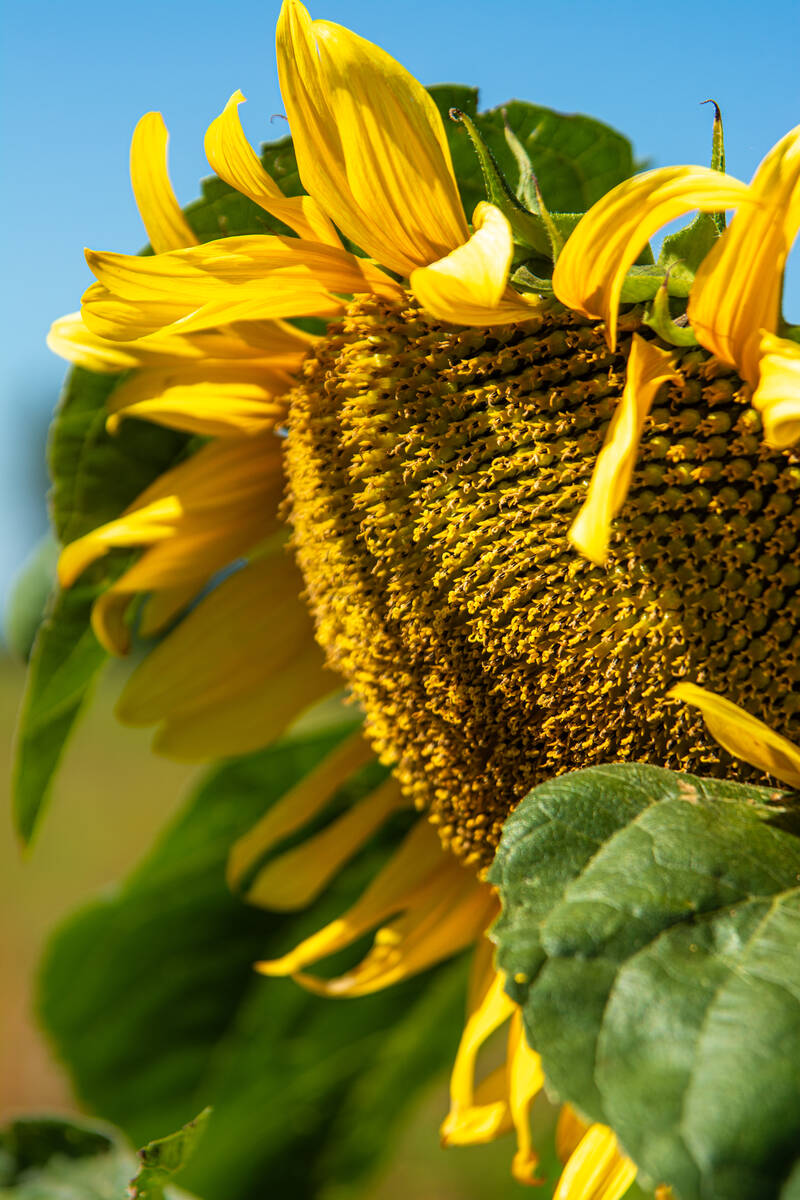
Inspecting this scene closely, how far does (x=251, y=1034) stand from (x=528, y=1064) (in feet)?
1.89

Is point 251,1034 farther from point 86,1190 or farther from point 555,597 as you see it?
point 555,597

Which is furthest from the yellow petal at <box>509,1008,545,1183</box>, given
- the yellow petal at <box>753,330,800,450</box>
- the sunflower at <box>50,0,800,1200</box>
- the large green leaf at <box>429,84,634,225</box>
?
Answer: the large green leaf at <box>429,84,634,225</box>

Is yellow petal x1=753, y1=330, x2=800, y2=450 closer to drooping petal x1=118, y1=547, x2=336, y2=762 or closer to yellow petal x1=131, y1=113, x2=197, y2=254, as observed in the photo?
yellow petal x1=131, y1=113, x2=197, y2=254

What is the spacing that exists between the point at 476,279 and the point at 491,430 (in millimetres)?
158

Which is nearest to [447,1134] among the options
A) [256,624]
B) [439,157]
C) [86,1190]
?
[86,1190]

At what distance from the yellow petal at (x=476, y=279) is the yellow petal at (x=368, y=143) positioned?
2.6 inches

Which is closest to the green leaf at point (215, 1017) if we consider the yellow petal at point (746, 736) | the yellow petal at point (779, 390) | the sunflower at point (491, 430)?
the sunflower at point (491, 430)

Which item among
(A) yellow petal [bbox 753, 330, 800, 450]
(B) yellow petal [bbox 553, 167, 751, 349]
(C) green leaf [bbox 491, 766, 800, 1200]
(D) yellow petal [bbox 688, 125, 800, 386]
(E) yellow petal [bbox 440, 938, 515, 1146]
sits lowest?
(E) yellow petal [bbox 440, 938, 515, 1146]

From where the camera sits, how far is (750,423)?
0.86 meters

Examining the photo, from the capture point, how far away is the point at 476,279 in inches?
31.9

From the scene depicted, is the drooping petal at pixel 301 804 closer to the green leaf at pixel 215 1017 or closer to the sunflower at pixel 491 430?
the green leaf at pixel 215 1017

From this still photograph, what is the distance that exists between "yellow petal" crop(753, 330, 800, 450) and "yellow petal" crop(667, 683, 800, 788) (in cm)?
18

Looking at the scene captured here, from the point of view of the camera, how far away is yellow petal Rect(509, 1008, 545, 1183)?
45.7 inches

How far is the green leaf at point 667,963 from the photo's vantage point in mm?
558
